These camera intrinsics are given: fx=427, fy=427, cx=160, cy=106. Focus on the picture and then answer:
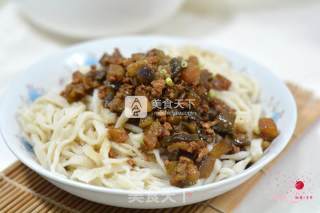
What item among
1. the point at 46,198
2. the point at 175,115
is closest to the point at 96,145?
the point at 46,198

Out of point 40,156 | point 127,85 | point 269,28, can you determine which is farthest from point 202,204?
point 269,28

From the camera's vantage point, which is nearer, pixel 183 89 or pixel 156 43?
pixel 183 89

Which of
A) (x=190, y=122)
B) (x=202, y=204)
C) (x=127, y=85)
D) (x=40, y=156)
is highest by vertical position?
(x=127, y=85)

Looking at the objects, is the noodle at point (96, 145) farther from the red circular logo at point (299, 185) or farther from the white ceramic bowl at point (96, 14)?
the white ceramic bowl at point (96, 14)

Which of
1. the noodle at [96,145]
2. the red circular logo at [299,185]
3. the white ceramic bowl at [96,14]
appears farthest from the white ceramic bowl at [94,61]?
the white ceramic bowl at [96,14]

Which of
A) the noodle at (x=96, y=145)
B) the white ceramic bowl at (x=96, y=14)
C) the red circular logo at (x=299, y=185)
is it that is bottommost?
the red circular logo at (x=299, y=185)

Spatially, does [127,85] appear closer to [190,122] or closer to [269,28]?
[190,122]

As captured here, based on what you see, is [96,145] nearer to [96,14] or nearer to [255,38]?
[96,14]
